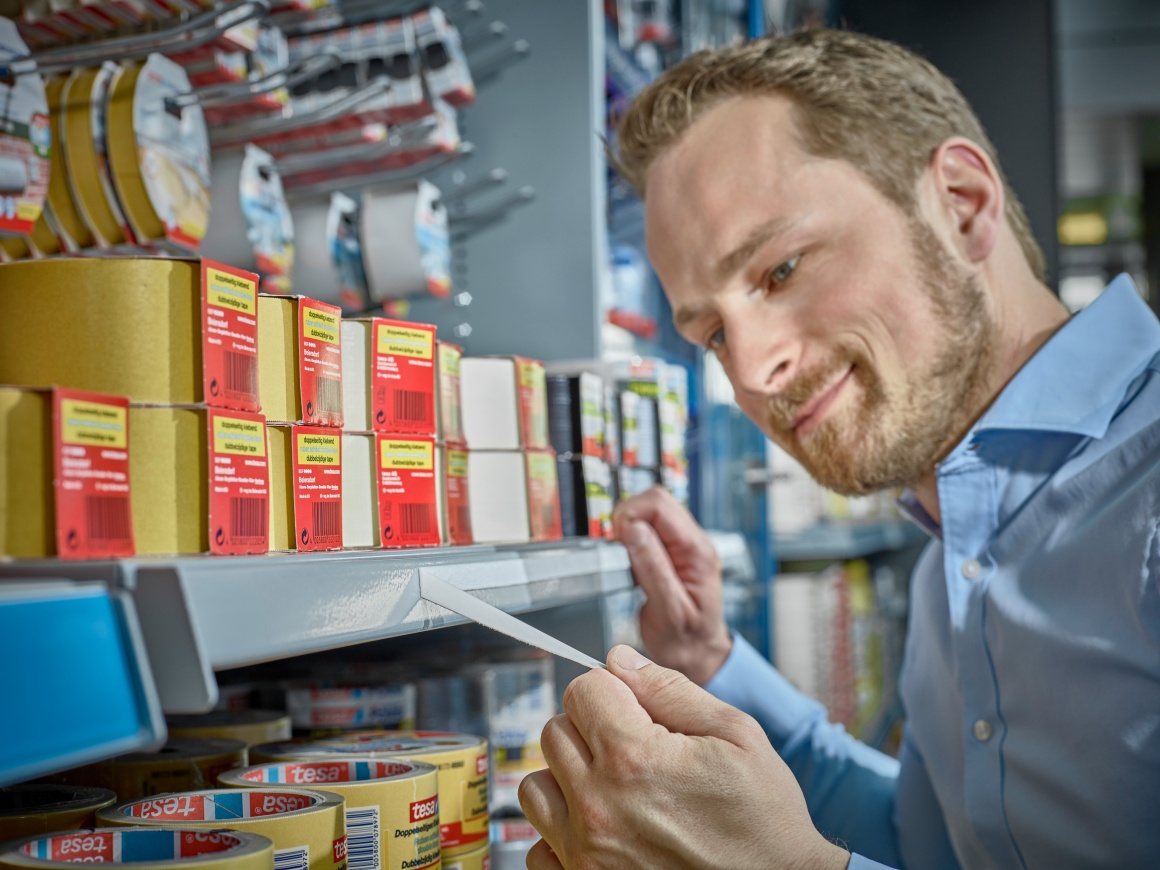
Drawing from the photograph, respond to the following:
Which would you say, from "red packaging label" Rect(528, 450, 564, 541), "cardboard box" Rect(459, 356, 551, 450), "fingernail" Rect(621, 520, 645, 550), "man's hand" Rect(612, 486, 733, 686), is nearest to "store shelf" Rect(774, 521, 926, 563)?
"man's hand" Rect(612, 486, 733, 686)

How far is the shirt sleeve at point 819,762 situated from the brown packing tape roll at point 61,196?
1.13 m

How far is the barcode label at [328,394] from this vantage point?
0.89m

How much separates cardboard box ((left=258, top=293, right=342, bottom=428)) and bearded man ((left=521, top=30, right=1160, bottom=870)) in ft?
2.20

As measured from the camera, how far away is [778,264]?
57.9 inches

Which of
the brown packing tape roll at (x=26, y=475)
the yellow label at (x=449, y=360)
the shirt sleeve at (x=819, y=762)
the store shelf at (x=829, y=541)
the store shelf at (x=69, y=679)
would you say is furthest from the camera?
the store shelf at (x=829, y=541)

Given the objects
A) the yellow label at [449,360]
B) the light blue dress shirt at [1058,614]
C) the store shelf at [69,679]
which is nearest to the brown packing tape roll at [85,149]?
the yellow label at [449,360]

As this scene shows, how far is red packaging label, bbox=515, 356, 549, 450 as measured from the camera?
1.28m

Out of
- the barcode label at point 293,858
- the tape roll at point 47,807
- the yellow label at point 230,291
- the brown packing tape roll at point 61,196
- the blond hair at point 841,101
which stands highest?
the blond hair at point 841,101

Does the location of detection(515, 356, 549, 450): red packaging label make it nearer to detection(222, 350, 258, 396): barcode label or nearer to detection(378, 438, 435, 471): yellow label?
detection(378, 438, 435, 471): yellow label

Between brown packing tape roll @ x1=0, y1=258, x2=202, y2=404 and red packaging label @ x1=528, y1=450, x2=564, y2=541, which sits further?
red packaging label @ x1=528, y1=450, x2=564, y2=541

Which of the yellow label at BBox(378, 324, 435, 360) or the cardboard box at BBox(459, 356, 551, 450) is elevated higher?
the yellow label at BBox(378, 324, 435, 360)

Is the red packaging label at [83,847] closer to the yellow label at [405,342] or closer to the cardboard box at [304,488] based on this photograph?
the cardboard box at [304,488]

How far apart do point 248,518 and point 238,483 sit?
0.03m

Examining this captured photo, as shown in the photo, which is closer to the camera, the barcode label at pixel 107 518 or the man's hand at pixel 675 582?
the barcode label at pixel 107 518
